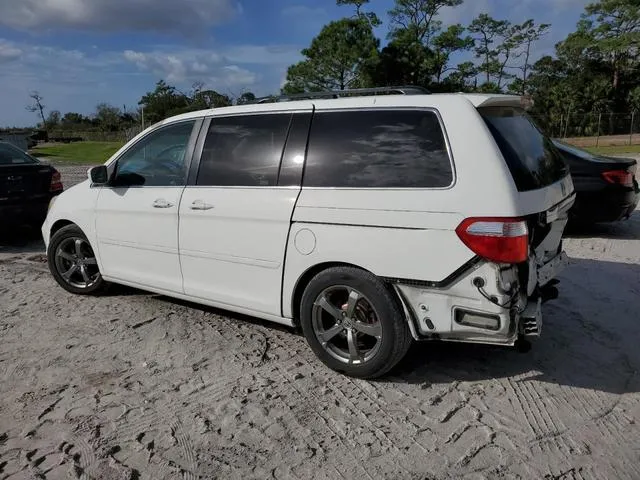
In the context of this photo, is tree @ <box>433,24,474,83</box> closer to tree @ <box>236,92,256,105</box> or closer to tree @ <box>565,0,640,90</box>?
tree @ <box>565,0,640,90</box>

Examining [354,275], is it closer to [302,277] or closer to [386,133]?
[302,277]

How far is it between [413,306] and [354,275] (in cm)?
42

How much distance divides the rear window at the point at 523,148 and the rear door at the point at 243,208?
1.29 metres

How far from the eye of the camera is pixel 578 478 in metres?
2.72

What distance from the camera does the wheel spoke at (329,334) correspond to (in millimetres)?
3726

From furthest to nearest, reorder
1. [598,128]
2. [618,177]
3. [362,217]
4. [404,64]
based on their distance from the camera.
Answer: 1. [404,64]
2. [598,128]
3. [618,177]
4. [362,217]

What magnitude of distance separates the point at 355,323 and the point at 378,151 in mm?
1141

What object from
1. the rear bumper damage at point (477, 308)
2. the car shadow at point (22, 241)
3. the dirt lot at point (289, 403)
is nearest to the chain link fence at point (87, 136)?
the car shadow at point (22, 241)

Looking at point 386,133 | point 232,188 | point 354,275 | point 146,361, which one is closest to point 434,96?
point 386,133

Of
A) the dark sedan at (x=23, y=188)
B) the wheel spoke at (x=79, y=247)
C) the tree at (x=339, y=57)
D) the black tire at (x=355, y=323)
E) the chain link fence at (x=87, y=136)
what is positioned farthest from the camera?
the chain link fence at (x=87, y=136)

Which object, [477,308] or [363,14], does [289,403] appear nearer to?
[477,308]

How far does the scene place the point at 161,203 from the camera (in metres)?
4.52

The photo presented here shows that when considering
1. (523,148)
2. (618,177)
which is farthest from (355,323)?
(618,177)

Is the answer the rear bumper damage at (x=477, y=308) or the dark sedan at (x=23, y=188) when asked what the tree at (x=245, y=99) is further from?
the dark sedan at (x=23, y=188)
